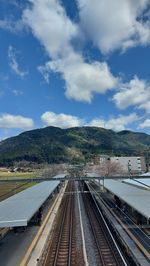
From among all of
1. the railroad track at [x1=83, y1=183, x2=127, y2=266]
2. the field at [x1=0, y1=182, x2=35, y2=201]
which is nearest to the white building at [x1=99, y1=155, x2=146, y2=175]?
the field at [x1=0, y1=182, x2=35, y2=201]

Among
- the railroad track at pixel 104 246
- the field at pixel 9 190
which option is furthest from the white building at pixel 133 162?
the railroad track at pixel 104 246

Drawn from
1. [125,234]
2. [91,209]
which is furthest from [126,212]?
[125,234]

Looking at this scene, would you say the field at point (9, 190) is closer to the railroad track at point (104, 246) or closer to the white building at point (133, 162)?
the railroad track at point (104, 246)

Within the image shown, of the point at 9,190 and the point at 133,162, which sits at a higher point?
the point at 133,162

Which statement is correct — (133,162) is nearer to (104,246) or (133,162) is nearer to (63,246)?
(104,246)

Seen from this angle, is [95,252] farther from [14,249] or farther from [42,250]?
[14,249]

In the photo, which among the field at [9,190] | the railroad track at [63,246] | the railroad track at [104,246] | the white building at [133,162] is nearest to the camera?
the railroad track at [104,246]

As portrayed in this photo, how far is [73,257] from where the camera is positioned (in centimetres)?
1958

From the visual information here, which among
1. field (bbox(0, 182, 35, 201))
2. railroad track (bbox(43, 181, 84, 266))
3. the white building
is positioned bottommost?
railroad track (bbox(43, 181, 84, 266))

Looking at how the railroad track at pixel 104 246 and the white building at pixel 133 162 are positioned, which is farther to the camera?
the white building at pixel 133 162

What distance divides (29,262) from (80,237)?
8708 mm

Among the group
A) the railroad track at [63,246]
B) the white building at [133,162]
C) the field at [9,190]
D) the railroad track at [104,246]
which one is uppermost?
the white building at [133,162]

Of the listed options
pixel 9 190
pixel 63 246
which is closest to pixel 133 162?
pixel 9 190

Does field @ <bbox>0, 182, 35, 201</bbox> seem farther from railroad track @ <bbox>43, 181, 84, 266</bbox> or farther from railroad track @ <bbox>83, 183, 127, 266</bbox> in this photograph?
railroad track @ <bbox>83, 183, 127, 266</bbox>
